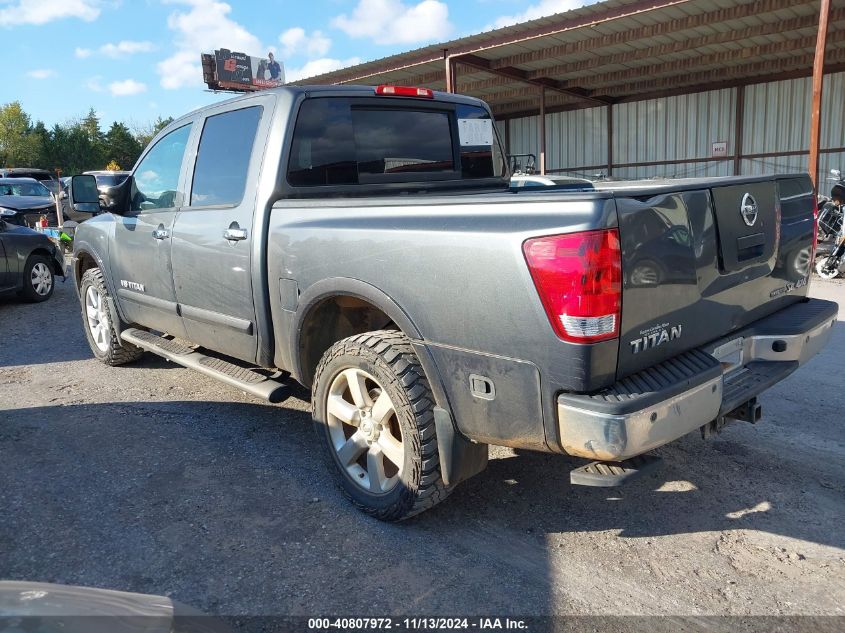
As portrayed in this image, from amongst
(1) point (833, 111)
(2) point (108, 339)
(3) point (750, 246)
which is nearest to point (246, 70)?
(1) point (833, 111)

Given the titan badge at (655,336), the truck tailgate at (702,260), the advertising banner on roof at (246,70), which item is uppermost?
the advertising banner on roof at (246,70)

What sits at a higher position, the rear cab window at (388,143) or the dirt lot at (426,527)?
the rear cab window at (388,143)

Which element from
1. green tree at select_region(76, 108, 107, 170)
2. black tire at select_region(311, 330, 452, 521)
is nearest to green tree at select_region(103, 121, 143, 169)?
green tree at select_region(76, 108, 107, 170)

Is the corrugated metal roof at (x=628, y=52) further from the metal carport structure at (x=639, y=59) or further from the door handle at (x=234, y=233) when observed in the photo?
the door handle at (x=234, y=233)

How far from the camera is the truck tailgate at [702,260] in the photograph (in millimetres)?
2408

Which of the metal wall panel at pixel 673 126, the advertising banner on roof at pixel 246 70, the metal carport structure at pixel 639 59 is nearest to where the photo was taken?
the metal carport structure at pixel 639 59

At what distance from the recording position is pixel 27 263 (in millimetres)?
9328

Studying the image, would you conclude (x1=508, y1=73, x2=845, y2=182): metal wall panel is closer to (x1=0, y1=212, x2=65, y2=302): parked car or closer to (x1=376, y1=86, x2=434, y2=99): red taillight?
(x1=0, y1=212, x2=65, y2=302): parked car

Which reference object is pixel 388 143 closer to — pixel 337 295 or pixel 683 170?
A: pixel 337 295

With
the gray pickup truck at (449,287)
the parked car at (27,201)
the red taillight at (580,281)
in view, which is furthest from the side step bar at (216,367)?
the parked car at (27,201)

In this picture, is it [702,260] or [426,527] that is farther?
[426,527]

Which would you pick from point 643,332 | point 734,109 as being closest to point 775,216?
point 643,332

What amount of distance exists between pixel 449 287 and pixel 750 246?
1396 millimetres

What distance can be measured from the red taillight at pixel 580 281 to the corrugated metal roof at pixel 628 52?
1014 centimetres
